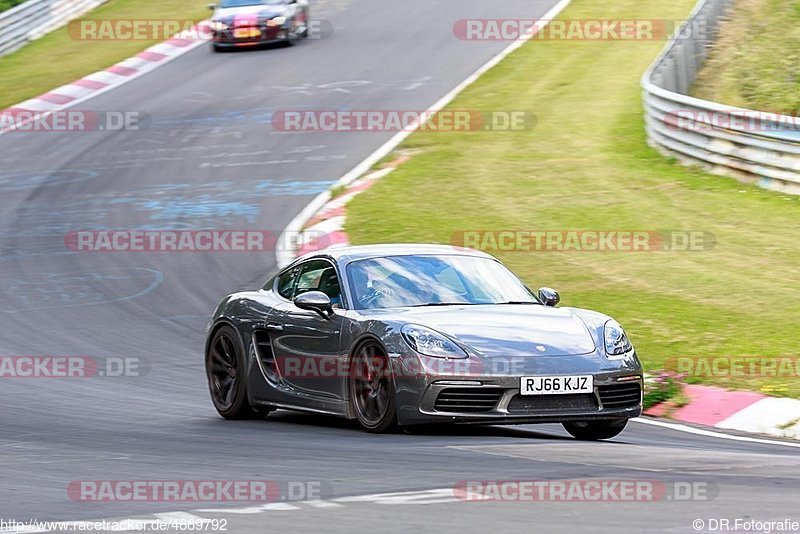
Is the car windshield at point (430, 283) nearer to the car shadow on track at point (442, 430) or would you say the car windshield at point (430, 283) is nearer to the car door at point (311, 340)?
the car door at point (311, 340)

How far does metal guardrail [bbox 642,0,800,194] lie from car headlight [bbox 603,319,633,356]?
9.49 metres

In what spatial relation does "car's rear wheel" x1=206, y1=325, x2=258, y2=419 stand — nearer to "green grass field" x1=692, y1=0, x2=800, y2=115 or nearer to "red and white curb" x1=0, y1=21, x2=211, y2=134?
"green grass field" x1=692, y1=0, x2=800, y2=115

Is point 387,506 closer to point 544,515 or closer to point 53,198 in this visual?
point 544,515

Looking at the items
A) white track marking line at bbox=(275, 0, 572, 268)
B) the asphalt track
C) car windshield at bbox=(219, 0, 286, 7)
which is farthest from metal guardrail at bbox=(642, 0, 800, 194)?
car windshield at bbox=(219, 0, 286, 7)

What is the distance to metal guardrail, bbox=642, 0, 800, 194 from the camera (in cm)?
1855

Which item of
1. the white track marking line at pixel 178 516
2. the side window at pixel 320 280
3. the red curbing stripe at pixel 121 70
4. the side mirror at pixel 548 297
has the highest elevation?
the white track marking line at pixel 178 516

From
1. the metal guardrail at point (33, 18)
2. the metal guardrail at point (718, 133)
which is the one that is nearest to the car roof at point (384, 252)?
the metal guardrail at point (718, 133)

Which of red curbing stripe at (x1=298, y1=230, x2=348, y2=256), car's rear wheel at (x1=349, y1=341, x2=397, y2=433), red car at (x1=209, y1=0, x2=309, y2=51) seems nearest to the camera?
car's rear wheel at (x1=349, y1=341, x2=397, y2=433)

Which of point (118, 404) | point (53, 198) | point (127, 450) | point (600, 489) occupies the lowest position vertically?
point (53, 198)

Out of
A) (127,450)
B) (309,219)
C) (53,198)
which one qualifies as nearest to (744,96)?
(309,219)

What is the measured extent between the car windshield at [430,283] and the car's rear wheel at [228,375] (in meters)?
1.33

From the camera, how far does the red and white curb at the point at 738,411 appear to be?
9.78 metres

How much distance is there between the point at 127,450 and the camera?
8688mm

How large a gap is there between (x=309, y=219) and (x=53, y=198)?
4799 mm
